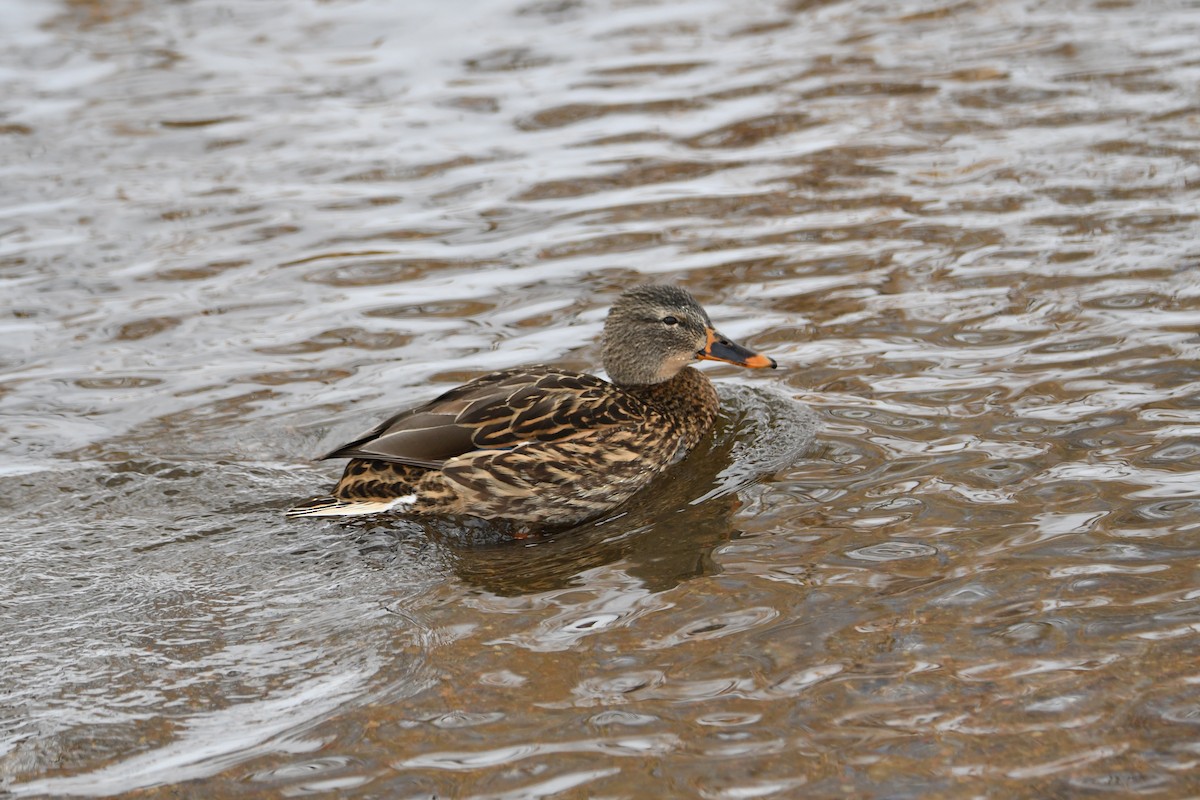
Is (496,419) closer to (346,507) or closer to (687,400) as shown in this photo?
(346,507)

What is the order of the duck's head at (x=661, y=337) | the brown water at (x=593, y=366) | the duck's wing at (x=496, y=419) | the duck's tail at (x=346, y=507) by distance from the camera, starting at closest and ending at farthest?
the brown water at (x=593, y=366) → the duck's tail at (x=346, y=507) → the duck's wing at (x=496, y=419) → the duck's head at (x=661, y=337)

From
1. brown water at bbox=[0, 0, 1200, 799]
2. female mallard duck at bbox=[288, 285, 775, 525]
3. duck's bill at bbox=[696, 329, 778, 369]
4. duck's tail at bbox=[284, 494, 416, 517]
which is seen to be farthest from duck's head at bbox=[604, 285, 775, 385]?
duck's tail at bbox=[284, 494, 416, 517]

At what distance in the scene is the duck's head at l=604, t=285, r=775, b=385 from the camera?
7824 mm

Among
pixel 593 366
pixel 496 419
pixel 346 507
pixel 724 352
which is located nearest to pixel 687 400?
pixel 724 352

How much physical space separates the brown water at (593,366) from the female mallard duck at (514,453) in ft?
0.60

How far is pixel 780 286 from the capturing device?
384 inches

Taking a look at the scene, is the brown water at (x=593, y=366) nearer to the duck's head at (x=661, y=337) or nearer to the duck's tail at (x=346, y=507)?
the duck's tail at (x=346, y=507)

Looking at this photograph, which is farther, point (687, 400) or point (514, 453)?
point (687, 400)

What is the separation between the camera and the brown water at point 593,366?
518 cm

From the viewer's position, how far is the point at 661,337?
25.9ft

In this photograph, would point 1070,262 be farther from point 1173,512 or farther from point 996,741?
point 996,741

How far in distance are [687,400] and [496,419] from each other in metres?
1.35

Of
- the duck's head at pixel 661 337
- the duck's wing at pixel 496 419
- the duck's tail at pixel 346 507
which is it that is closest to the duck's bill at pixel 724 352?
the duck's head at pixel 661 337

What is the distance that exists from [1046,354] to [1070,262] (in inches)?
56.9
